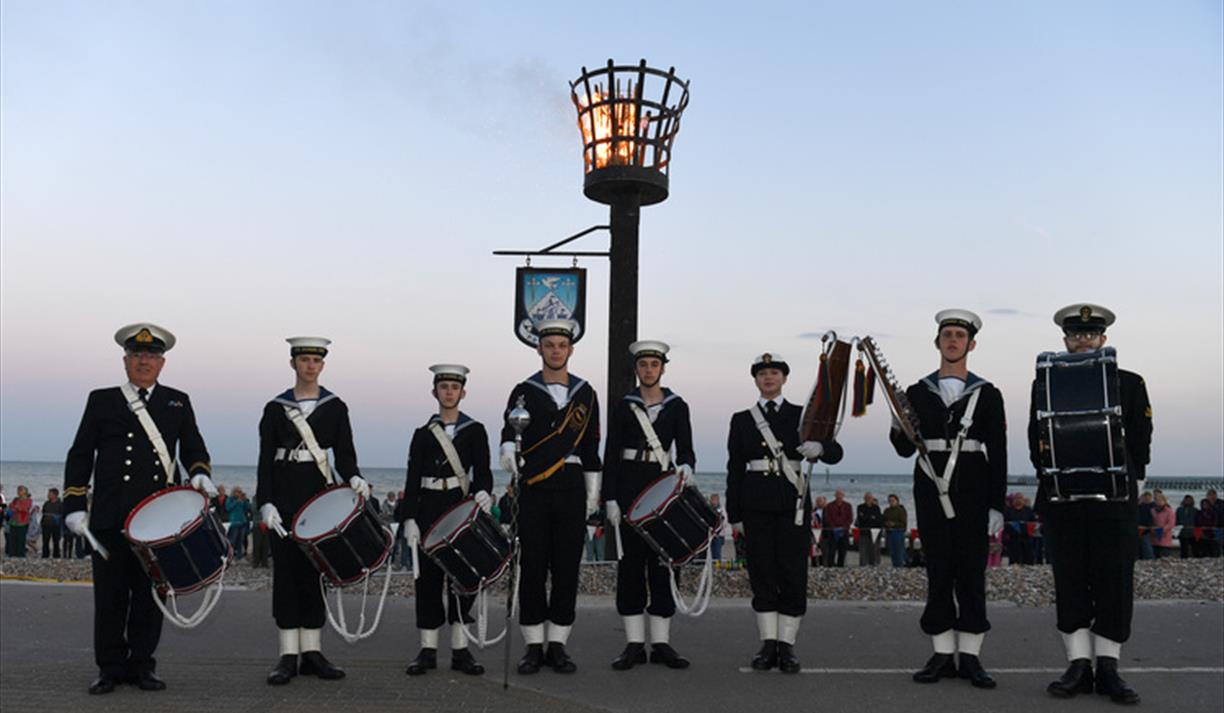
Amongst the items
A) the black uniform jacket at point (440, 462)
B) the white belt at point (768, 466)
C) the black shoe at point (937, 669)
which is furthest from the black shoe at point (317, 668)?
the black shoe at point (937, 669)

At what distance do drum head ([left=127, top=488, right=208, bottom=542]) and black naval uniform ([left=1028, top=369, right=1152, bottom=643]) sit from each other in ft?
16.3

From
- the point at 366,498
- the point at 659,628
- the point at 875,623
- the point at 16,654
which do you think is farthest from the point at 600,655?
the point at 16,654

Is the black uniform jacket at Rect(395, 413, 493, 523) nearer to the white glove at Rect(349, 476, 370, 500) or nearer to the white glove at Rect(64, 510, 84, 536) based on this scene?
the white glove at Rect(349, 476, 370, 500)

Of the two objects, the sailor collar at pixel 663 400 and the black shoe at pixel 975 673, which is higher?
the sailor collar at pixel 663 400

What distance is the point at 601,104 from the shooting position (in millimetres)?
10938

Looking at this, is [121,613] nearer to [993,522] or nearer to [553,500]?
[553,500]

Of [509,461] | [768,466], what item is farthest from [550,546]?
[768,466]

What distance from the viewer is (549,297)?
37.1ft

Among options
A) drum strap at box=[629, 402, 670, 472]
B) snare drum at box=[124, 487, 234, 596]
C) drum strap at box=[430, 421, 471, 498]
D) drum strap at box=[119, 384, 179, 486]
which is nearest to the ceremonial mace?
drum strap at box=[430, 421, 471, 498]

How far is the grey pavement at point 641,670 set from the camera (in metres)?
5.86

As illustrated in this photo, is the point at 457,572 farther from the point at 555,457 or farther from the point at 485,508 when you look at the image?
the point at 555,457

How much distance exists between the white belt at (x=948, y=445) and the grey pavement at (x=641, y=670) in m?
1.44

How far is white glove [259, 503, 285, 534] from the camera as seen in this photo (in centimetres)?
611

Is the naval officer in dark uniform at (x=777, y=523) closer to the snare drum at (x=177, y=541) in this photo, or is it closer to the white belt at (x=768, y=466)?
the white belt at (x=768, y=466)
